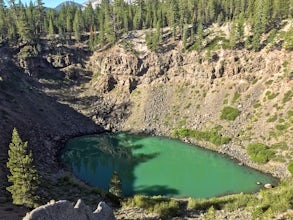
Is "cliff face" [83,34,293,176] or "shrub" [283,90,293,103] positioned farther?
"shrub" [283,90,293,103]

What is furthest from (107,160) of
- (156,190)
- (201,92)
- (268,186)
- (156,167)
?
(268,186)

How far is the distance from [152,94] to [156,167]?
116 ft

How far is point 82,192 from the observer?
5422cm

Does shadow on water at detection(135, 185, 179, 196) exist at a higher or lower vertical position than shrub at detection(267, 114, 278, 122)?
lower

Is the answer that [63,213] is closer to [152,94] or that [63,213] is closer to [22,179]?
[22,179]

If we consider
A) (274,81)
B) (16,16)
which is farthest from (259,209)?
(16,16)

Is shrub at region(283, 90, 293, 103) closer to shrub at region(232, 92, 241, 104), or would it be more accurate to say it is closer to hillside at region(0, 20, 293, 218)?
hillside at region(0, 20, 293, 218)

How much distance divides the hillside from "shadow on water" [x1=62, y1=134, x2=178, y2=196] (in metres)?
4.41

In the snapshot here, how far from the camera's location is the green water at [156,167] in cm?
6525

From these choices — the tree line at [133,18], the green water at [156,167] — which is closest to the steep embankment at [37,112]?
the green water at [156,167]

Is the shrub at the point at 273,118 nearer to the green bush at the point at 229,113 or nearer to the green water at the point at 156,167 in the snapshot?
the green bush at the point at 229,113

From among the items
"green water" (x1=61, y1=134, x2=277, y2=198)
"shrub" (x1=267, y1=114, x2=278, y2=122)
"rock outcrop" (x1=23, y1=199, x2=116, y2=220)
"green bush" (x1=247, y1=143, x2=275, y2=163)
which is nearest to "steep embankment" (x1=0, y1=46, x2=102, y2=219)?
"green water" (x1=61, y1=134, x2=277, y2=198)

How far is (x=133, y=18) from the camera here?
137250 mm

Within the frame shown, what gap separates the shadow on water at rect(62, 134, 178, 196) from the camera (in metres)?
66.6
